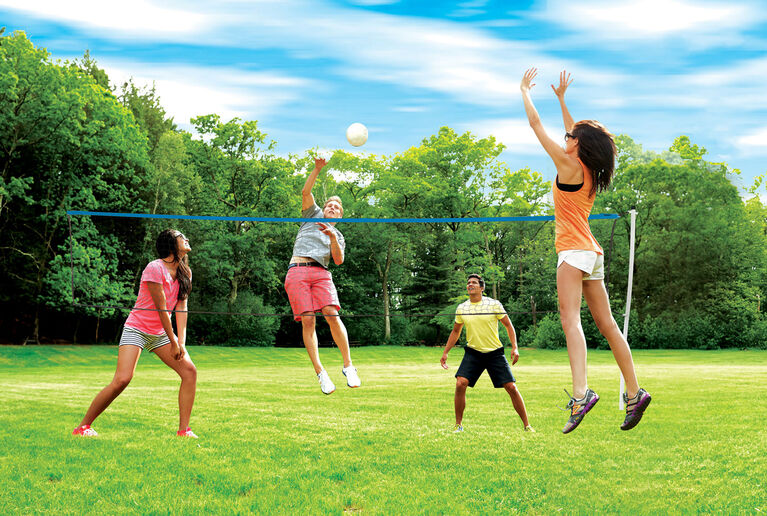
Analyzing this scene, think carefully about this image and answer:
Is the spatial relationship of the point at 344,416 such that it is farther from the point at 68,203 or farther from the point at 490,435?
the point at 68,203

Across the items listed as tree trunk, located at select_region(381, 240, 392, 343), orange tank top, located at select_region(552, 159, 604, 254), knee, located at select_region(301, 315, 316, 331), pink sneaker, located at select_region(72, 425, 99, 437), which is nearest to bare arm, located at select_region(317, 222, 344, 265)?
knee, located at select_region(301, 315, 316, 331)

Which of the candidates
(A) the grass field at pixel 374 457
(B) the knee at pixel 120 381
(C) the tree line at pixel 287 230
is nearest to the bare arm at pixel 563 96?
(A) the grass field at pixel 374 457

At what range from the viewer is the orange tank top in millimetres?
5688

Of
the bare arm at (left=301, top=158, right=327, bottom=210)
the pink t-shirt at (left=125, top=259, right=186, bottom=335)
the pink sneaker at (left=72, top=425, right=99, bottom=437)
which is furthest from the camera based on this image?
the pink sneaker at (left=72, top=425, right=99, bottom=437)

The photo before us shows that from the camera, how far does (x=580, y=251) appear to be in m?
5.66

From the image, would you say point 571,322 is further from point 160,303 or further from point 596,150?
point 160,303

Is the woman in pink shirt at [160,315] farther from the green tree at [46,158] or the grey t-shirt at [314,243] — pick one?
the green tree at [46,158]

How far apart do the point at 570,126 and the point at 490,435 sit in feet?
21.1

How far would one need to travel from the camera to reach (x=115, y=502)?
7.12 metres

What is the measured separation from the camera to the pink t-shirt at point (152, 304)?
28.5 feet

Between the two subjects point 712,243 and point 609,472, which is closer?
point 609,472

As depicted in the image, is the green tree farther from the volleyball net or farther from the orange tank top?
the orange tank top

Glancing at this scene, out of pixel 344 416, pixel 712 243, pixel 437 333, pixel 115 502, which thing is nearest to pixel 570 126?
pixel 115 502

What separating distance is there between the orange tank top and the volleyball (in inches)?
161
